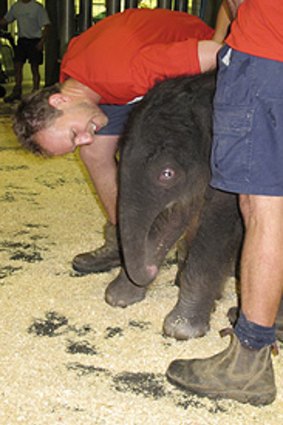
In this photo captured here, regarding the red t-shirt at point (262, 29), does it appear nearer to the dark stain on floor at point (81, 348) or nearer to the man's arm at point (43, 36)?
the dark stain on floor at point (81, 348)

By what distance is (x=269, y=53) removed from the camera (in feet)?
4.99

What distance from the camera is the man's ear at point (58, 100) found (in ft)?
7.16

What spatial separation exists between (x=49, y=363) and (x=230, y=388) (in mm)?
530

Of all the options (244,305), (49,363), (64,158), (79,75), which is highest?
(79,75)

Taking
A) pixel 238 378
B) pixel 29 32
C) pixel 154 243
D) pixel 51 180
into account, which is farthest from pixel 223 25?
pixel 29 32

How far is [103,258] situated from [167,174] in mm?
857

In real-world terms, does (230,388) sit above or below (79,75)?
below

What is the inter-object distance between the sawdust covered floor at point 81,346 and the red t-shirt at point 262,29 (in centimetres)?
91

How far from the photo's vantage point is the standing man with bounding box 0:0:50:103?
8.12m

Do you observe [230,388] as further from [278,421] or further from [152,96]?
[152,96]

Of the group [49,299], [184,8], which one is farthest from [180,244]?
[184,8]

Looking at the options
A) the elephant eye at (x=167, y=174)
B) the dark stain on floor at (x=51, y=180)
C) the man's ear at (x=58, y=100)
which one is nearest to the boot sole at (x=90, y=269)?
the man's ear at (x=58, y=100)

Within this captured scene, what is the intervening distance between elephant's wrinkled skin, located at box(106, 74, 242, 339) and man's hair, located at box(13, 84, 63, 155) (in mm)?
368

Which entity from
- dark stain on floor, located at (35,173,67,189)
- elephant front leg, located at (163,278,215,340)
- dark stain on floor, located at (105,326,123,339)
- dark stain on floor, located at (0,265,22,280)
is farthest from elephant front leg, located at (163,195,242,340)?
dark stain on floor, located at (35,173,67,189)
